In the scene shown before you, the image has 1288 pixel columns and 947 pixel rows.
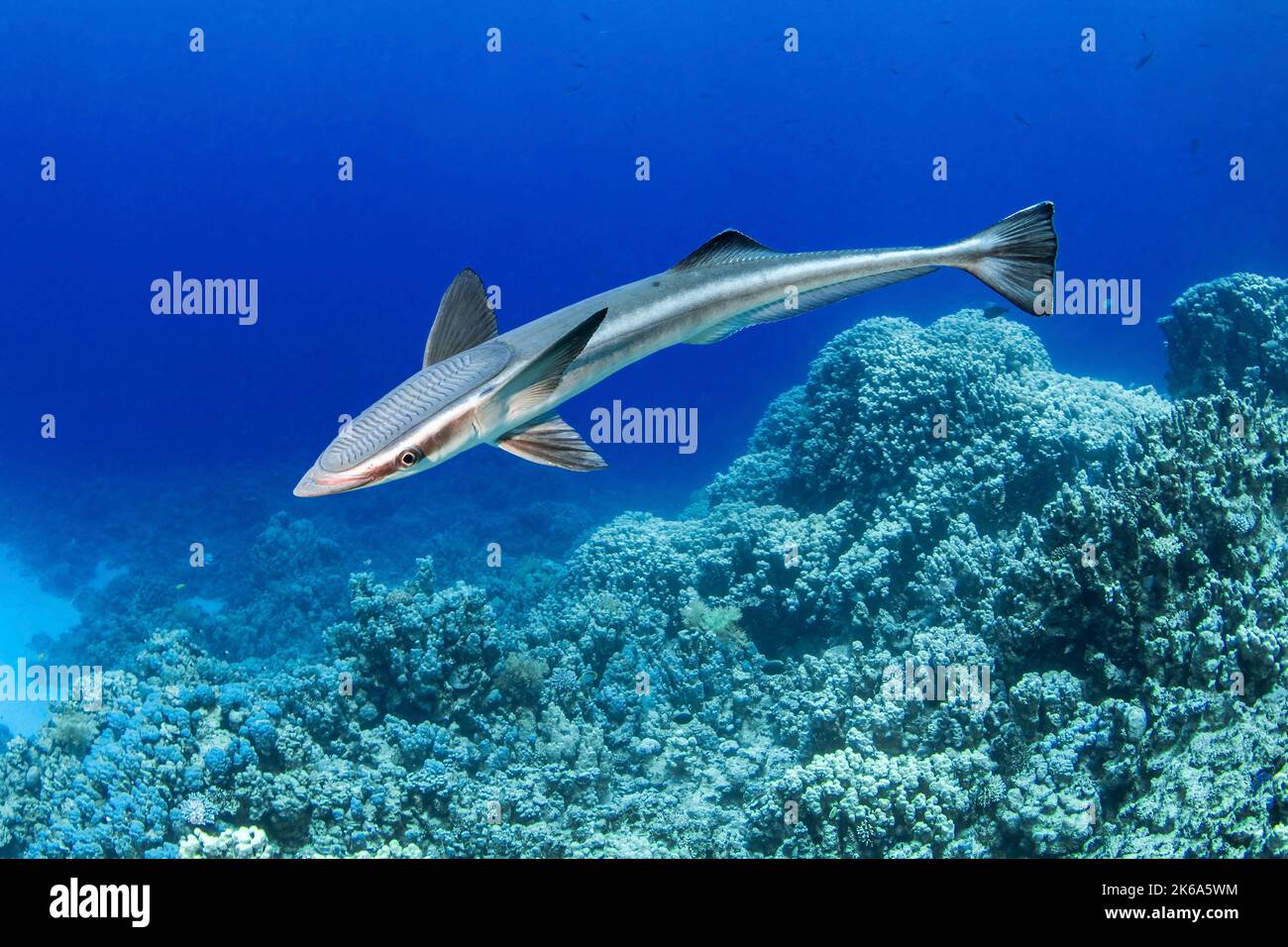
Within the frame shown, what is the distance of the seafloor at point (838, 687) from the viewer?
445cm

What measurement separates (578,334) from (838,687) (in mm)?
4878

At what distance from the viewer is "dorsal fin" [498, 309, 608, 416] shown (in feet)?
6.55

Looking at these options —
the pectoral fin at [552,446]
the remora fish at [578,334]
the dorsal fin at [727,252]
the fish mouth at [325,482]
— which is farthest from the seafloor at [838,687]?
the fish mouth at [325,482]

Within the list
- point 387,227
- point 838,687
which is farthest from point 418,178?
point 838,687

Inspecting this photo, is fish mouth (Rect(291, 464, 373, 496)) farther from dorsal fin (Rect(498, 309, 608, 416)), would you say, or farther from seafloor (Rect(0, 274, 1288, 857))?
seafloor (Rect(0, 274, 1288, 857))

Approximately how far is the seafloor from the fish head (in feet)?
12.8

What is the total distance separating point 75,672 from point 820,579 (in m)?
13.4

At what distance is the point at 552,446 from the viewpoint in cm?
239

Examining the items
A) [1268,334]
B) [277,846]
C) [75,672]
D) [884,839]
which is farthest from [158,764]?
[1268,334]

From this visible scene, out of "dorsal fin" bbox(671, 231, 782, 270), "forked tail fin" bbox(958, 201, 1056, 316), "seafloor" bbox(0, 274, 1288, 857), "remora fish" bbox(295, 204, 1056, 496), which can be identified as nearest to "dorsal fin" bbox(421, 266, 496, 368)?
"remora fish" bbox(295, 204, 1056, 496)

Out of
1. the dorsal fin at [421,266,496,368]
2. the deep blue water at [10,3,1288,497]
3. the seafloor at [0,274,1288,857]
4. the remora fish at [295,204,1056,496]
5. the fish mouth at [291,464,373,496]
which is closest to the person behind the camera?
the fish mouth at [291,464,373,496]

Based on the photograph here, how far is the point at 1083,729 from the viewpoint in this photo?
459 cm
